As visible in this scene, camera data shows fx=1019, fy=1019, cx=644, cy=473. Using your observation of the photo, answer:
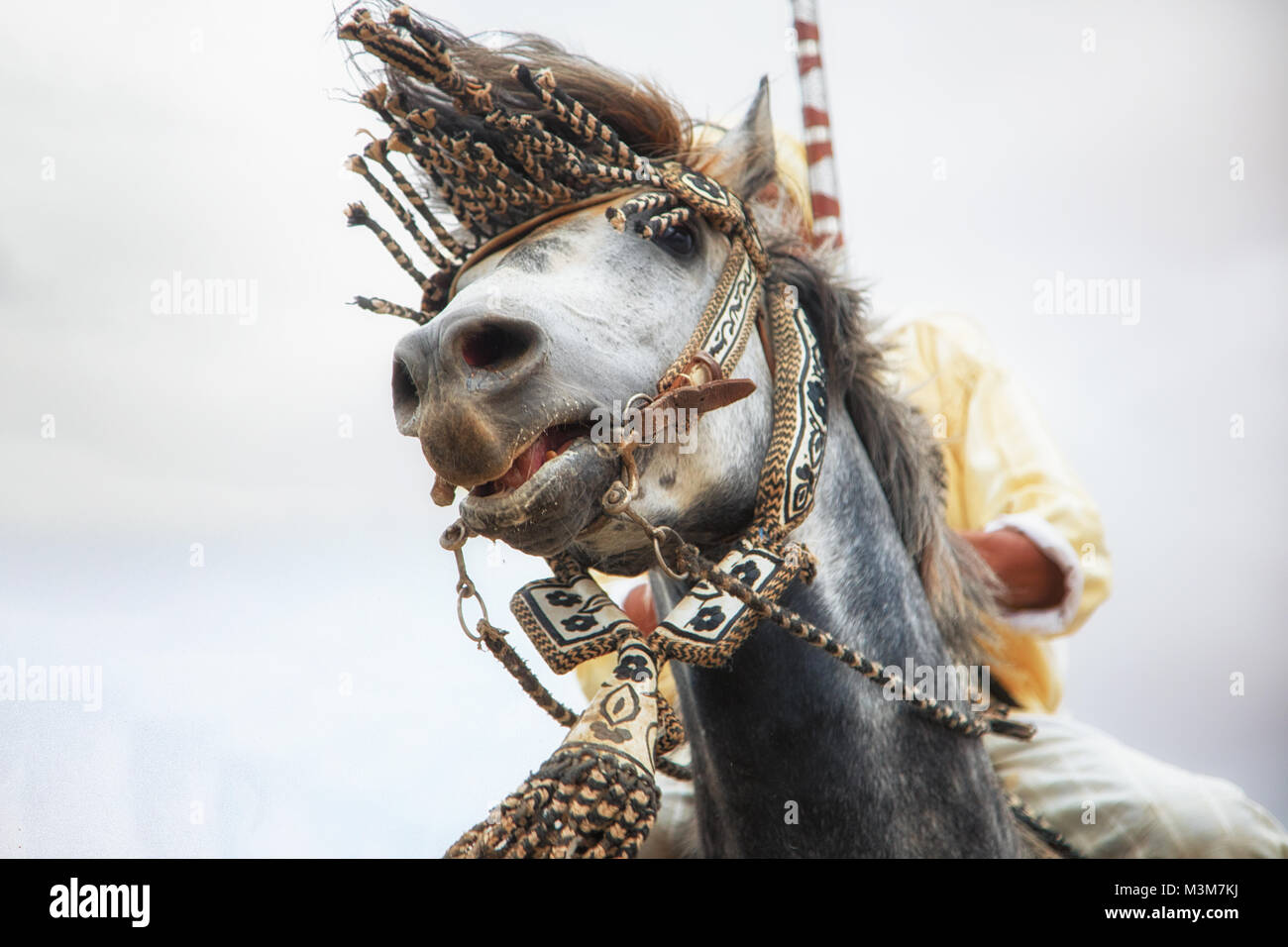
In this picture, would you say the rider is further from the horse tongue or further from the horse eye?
the horse tongue

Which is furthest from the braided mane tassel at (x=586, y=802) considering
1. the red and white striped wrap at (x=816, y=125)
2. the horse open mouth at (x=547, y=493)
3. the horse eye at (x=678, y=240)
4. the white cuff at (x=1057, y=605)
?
the red and white striped wrap at (x=816, y=125)

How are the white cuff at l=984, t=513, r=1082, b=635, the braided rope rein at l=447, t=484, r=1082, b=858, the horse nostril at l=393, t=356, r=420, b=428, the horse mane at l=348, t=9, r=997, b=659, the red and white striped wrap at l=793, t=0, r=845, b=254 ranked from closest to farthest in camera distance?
1. the braided rope rein at l=447, t=484, r=1082, b=858
2. the horse nostril at l=393, t=356, r=420, b=428
3. the horse mane at l=348, t=9, r=997, b=659
4. the white cuff at l=984, t=513, r=1082, b=635
5. the red and white striped wrap at l=793, t=0, r=845, b=254

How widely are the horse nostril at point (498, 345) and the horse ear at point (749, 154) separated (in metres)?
0.56

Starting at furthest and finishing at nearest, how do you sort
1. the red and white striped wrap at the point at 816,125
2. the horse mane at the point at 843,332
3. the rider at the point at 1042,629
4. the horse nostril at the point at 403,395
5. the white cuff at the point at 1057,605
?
the red and white striped wrap at the point at 816,125
the white cuff at the point at 1057,605
the rider at the point at 1042,629
the horse mane at the point at 843,332
the horse nostril at the point at 403,395

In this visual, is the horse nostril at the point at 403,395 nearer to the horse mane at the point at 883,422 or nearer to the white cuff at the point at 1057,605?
the horse mane at the point at 883,422

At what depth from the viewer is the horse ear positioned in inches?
59.2

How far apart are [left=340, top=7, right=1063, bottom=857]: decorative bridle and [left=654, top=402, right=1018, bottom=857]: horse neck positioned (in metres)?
0.06

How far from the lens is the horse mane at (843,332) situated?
1421mm

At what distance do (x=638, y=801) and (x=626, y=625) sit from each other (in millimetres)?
247

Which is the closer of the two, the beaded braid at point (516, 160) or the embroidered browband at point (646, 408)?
the embroidered browband at point (646, 408)

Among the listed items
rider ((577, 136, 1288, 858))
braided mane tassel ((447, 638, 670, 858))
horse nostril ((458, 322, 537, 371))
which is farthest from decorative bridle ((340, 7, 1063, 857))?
rider ((577, 136, 1288, 858))
